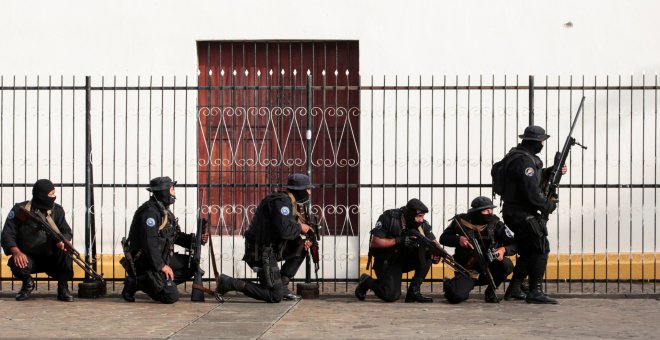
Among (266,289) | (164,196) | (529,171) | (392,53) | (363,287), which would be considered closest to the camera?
(529,171)

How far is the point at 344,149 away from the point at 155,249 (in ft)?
12.3

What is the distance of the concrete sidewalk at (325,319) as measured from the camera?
12.3m

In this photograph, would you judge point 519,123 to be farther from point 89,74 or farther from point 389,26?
point 89,74

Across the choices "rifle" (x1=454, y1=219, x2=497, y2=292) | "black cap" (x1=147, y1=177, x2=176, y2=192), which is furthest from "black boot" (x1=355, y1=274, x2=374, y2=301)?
"black cap" (x1=147, y1=177, x2=176, y2=192)

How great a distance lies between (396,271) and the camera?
14789 mm

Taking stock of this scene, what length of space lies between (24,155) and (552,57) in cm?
635

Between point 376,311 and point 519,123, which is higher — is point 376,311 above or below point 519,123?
below

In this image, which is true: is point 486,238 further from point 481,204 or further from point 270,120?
point 270,120

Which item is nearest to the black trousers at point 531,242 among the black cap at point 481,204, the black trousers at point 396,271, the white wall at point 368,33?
the black cap at point 481,204

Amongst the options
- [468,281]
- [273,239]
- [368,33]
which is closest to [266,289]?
[273,239]

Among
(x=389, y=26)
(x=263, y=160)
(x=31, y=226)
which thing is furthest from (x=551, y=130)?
(x=31, y=226)

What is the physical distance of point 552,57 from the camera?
17.0 meters

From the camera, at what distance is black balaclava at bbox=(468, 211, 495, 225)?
1460 cm

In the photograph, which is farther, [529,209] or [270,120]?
[270,120]
